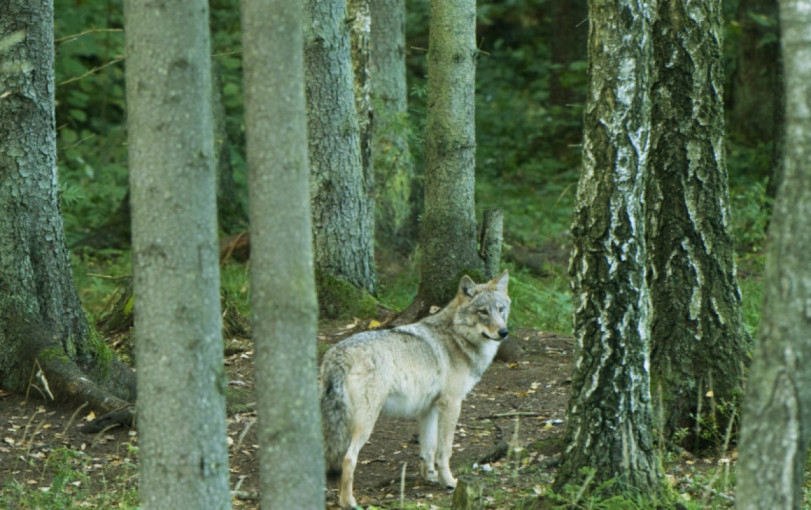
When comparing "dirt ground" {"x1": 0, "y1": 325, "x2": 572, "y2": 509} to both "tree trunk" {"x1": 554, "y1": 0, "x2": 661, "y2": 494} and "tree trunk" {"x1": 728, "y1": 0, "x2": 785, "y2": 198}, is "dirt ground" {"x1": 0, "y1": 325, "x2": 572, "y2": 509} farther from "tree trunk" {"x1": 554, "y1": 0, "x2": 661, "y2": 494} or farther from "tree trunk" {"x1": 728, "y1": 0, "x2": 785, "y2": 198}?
"tree trunk" {"x1": 728, "y1": 0, "x2": 785, "y2": 198}

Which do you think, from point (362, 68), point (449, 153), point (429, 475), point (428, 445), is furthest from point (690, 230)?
point (362, 68)

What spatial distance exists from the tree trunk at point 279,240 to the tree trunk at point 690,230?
3811 millimetres

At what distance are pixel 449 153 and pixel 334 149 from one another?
1.45 m

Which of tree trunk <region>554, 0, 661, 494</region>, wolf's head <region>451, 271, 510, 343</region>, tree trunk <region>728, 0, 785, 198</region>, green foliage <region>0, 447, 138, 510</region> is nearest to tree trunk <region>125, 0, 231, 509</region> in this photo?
green foliage <region>0, 447, 138, 510</region>

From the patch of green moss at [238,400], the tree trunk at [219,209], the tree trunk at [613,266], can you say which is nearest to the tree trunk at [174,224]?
the tree trunk at [613,266]

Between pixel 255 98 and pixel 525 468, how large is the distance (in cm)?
381

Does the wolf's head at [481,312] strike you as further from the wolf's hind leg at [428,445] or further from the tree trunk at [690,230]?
the tree trunk at [690,230]

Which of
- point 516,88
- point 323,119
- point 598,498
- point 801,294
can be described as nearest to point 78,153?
point 323,119

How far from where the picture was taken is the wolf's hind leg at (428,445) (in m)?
7.07

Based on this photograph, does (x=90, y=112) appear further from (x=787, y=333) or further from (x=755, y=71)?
(x=787, y=333)

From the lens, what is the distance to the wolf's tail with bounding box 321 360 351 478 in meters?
6.43

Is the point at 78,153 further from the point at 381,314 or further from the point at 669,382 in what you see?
the point at 669,382

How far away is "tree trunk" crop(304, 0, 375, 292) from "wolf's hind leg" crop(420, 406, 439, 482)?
356cm

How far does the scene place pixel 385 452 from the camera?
7742mm
